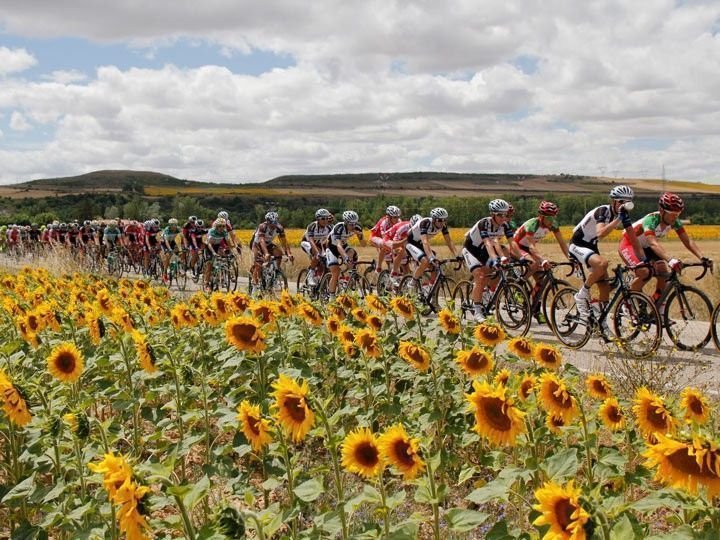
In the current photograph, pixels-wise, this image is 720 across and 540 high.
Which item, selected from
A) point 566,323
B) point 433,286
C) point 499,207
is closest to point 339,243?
point 433,286

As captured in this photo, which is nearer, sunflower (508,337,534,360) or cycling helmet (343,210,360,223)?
sunflower (508,337,534,360)

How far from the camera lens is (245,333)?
4.62 meters

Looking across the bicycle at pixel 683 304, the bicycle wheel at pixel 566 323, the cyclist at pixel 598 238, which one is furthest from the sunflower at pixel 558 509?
the bicycle wheel at pixel 566 323

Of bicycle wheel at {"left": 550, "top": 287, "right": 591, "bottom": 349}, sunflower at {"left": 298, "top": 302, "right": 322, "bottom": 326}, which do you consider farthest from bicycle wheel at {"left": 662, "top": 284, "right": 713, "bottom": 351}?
sunflower at {"left": 298, "top": 302, "right": 322, "bottom": 326}

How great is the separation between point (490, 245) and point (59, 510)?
8.55 metres

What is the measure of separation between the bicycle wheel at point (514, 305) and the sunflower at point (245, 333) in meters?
6.84

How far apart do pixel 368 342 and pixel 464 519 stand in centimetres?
221

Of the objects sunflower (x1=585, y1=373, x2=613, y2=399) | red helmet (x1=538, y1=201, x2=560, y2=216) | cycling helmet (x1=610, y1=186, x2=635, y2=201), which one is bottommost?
sunflower (x1=585, y1=373, x2=613, y2=399)

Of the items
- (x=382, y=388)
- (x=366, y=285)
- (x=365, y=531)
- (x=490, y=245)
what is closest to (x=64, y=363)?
(x=382, y=388)

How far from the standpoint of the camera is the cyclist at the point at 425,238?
501 inches

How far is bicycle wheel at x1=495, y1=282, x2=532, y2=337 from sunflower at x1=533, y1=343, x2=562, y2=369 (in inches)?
248

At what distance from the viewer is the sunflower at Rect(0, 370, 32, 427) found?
354 cm

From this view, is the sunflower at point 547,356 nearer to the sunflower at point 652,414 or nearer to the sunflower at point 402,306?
the sunflower at point 652,414

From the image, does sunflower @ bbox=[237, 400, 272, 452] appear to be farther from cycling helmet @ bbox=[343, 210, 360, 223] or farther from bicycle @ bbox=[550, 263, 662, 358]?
cycling helmet @ bbox=[343, 210, 360, 223]
